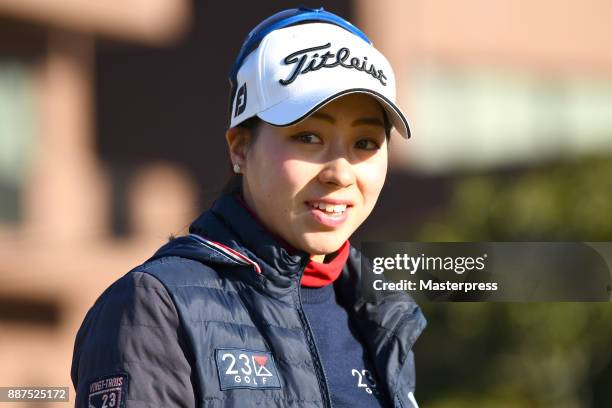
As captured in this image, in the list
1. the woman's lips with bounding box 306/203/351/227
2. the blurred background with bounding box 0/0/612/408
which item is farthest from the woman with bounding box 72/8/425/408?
the blurred background with bounding box 0/0/612/408

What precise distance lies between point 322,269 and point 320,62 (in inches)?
18.1

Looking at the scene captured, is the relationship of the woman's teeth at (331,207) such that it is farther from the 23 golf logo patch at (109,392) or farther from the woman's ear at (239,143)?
the 23 golf logo patch at (109,392)

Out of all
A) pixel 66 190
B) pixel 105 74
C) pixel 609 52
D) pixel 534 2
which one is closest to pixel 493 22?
pixel 534 2

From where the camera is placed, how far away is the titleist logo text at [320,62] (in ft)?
8.09

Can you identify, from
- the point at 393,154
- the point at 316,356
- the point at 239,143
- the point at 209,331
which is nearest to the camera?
the point at 209,331

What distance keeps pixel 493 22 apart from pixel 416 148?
2.14m

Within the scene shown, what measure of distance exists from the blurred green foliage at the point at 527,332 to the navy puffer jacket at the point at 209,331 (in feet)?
19.8

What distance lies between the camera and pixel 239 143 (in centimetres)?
259

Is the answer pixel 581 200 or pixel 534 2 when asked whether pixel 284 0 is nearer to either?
pixel 534 2

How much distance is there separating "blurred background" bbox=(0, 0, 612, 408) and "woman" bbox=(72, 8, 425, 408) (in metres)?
5.91

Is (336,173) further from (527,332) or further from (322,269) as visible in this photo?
(527,332)

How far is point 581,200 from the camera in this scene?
8.85 m

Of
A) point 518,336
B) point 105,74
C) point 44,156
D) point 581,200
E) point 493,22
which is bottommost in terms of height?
point 518,336

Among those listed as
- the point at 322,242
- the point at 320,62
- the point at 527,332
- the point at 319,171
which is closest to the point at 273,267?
the point at 322,242
